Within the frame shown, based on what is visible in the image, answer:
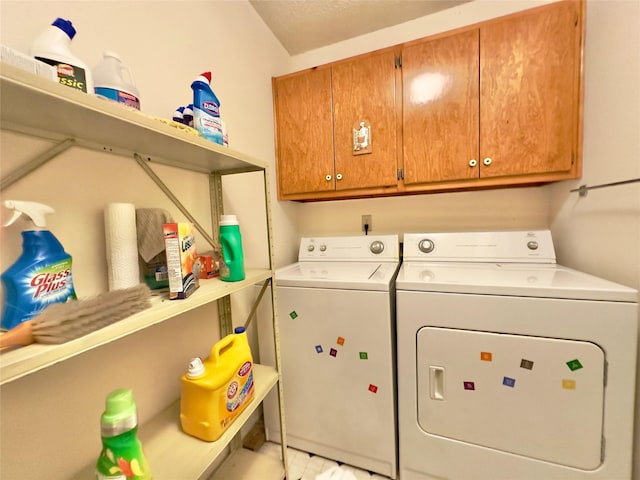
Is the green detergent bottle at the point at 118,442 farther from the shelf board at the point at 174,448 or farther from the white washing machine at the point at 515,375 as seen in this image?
the white washing machine at the point at 515,375

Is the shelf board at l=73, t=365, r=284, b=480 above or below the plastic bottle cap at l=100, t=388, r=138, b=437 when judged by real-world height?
below

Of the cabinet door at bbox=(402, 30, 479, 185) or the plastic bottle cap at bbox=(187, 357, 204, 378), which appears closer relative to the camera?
the plastic bottle cap at bbox=(187, 357, 204, 378)

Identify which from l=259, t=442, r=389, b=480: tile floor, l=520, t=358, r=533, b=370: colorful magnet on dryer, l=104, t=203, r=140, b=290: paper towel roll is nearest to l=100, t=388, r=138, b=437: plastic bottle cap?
l=104, t=203, r=140, b=290: paper towel roll

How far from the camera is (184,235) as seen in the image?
727 millimetres

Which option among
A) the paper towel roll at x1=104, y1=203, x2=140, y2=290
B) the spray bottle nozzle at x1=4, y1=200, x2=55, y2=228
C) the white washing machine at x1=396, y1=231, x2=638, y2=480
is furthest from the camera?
the white washing machine at x1=396, y1=231, x2=638, y2=480

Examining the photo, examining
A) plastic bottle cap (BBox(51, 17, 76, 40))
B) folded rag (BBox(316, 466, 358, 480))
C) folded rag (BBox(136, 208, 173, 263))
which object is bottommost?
folded rag (BBox(316, 466, 358, 480))

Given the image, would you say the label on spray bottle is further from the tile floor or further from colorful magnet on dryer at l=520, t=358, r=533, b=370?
colorful magnet on dryer at l=520, t=358, r=533, b=370

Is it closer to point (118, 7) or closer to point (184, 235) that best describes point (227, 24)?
point (118, 7)

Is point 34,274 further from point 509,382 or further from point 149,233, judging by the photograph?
point 509,382

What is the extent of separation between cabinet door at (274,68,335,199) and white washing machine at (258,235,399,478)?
0.70m

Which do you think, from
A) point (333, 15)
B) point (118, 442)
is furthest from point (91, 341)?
A: point (333, 15)

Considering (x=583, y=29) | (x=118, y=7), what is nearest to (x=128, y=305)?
(x=118, y=7)

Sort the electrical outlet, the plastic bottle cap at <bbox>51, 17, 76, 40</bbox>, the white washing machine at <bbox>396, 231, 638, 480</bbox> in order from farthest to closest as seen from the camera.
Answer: the electrical outlet, the white washing machine at <bbox>396, 231, 638, 480</bbox>, the plastic bottle cap at <bbox>51, 17, 76, 40</bbox>

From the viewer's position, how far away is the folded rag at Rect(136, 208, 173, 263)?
2.57 feet
